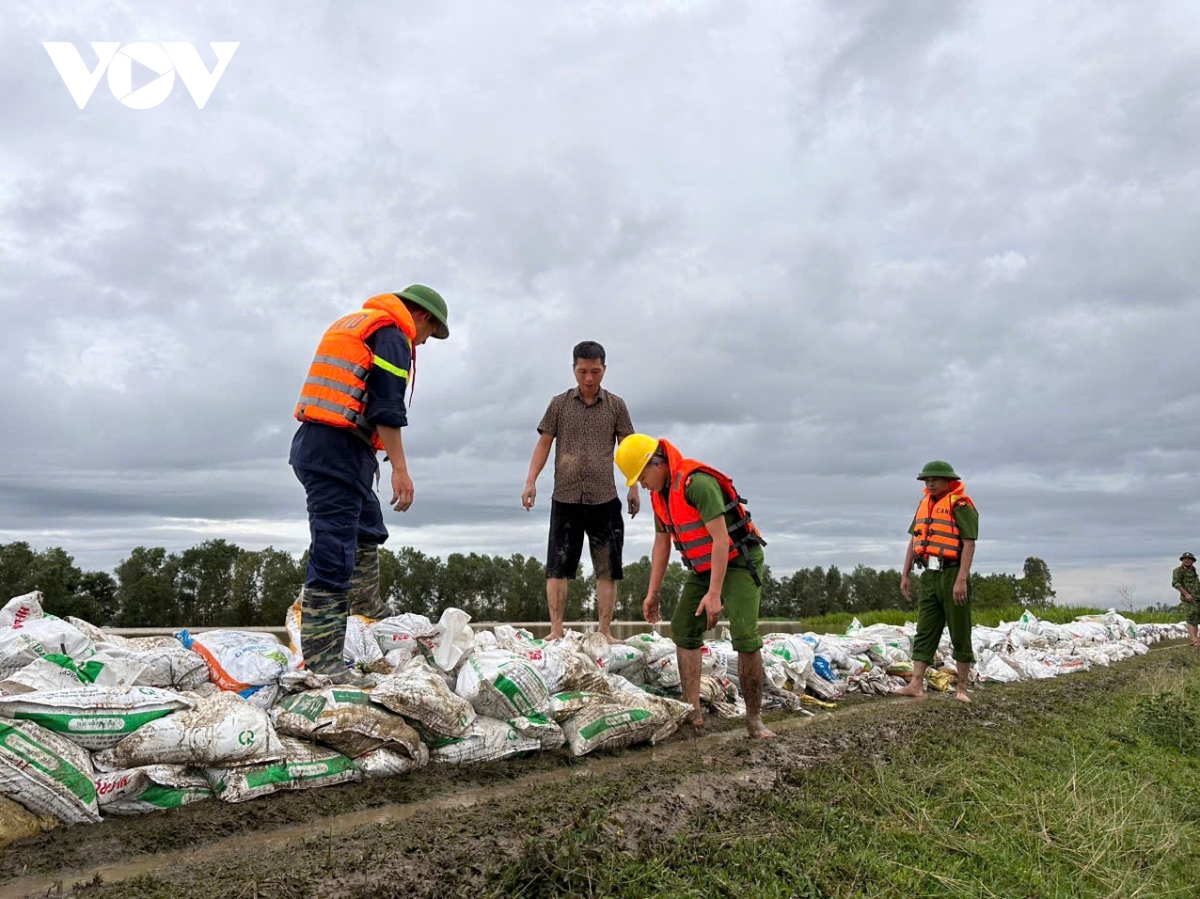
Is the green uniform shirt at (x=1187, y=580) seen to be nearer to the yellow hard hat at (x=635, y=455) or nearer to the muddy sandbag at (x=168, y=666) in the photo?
the yellow hard hat at (x=635, y=455)

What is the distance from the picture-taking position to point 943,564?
602 cm

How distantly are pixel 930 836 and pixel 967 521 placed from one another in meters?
3.56

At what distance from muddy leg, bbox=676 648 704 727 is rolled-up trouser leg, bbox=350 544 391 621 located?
170 cm

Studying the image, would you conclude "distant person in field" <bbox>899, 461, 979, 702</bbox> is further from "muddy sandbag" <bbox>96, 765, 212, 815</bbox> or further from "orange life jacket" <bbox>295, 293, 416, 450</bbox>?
"muddy sandbag" <bbox>96, 765, 212, 815</bbox>

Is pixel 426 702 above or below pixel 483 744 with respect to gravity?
above

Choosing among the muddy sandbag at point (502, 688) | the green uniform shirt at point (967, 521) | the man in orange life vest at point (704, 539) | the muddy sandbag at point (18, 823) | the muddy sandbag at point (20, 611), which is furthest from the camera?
the green uniform shirt at point (967, 521)

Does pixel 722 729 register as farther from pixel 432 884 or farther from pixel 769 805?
pixel 432 884

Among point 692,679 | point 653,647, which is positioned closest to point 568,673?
point 692,679

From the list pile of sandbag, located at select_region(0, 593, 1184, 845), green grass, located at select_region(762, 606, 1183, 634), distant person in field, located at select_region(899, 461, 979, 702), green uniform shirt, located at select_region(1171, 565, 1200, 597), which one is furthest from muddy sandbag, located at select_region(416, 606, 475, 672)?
green uniform shirt, located at select_region(1171, 565, 1200, 597)

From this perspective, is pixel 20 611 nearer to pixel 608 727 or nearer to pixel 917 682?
pixel 608 727

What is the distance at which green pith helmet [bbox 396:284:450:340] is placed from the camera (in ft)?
12.4

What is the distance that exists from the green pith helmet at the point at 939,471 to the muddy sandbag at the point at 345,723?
448 cm

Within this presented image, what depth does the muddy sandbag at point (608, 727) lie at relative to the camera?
3.65 m

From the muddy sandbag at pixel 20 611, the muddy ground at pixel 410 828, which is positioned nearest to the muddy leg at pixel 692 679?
the muddy ground at pixel 410 828
